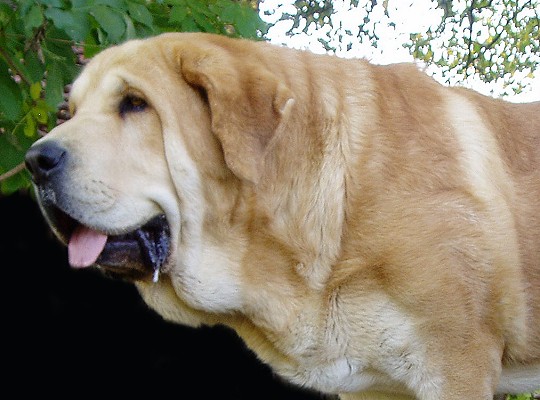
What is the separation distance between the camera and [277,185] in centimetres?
273

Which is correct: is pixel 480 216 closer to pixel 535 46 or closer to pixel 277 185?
pixel 277 185

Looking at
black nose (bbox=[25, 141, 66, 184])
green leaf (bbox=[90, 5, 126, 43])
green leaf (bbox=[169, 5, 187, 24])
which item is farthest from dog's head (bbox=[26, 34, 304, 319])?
green leaf (bbox=[169, 5, 187, 24])

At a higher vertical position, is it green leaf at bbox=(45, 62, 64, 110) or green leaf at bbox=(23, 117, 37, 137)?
green leaf at bbox=(45, 62, 64, 110)

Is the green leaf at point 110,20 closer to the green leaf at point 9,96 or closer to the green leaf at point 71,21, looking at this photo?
the green leaf at point 71,21

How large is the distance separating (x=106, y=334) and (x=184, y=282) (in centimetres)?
139

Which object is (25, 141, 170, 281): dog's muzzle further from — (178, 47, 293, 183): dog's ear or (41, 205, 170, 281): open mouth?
Answer: (178, 47, 293, 183): dog's ear

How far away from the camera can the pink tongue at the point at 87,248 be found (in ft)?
8.35

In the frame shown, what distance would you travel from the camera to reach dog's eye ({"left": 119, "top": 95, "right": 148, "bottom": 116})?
2604 mm

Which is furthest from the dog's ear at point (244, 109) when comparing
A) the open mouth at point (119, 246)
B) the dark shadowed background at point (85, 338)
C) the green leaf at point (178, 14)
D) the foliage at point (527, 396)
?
the foliage at point (527, 396)

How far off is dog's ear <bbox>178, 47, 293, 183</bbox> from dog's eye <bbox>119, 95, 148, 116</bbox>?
0.69 feet

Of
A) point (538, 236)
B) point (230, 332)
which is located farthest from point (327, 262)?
point (230, 332)

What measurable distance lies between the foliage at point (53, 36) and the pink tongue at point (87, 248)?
1.80ft

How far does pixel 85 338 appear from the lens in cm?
397

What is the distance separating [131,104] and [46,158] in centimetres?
40
